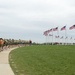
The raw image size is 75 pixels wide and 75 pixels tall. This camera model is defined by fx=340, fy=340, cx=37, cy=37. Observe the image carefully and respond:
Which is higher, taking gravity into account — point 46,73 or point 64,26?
point 64,26

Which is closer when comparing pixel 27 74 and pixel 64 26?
pixel 27 74

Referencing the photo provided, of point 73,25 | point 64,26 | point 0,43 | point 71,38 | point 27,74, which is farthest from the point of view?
point 71,38

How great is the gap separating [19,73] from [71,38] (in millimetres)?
160920

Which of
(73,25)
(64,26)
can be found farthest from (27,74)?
(64,26)

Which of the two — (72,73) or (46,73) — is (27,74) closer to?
(46,73)

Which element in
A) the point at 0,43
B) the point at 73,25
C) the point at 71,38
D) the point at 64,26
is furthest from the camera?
the point at 71,38

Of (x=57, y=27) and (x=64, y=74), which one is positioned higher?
(x=57, y=27)

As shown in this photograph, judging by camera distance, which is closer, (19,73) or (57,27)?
(19,73)

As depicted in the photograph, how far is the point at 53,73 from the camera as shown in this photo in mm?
16812

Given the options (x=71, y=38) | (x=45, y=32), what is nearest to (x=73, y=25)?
(x=45, y=32)

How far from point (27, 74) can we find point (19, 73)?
0.54 m

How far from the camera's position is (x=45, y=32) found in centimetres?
11494

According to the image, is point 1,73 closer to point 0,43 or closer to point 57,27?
point 0,43

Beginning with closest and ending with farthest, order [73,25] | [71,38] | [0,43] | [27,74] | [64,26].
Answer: [27,74], [0,43], [73,25], [64,26], [71,38]
